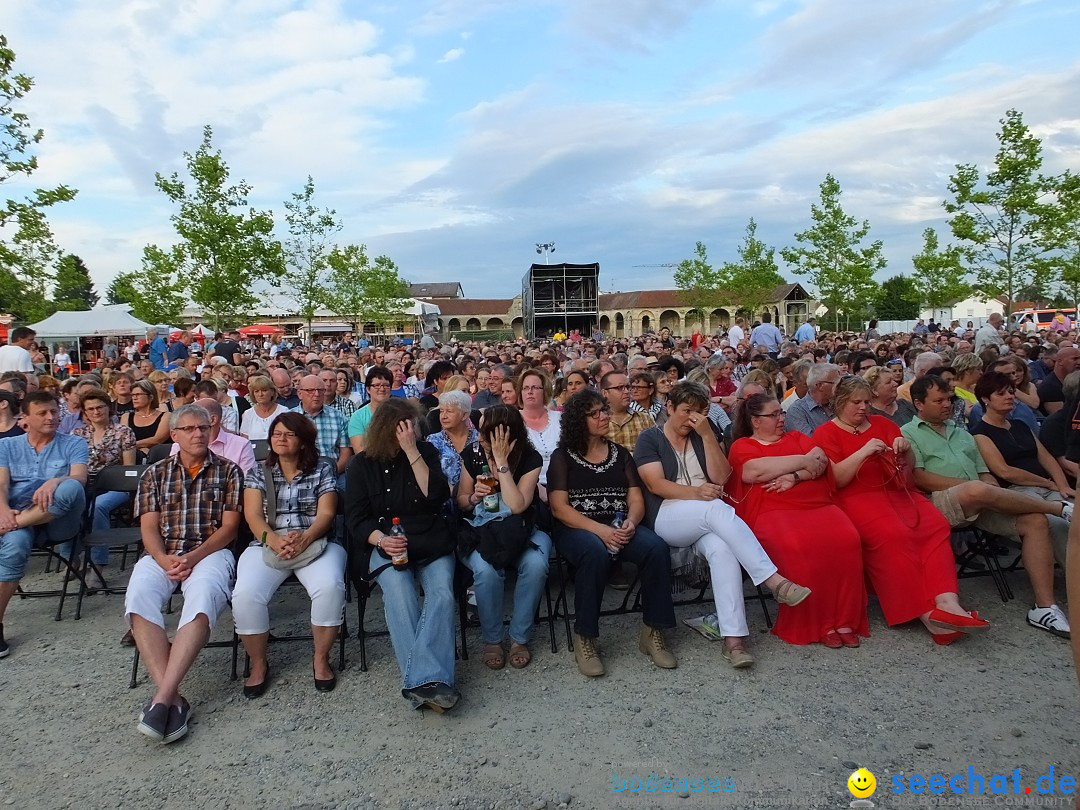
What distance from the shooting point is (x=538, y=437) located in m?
5.19

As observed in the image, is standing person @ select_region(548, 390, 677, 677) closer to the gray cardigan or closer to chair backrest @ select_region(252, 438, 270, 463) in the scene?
the gray cardigan

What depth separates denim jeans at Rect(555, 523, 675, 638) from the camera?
12.3 ft

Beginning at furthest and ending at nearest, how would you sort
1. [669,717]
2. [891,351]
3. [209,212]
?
[209,212], [891,351], [669,717]

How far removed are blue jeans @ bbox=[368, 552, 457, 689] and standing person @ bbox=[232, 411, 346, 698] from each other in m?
0.30

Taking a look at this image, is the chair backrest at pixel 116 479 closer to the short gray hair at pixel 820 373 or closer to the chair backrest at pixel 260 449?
the chair backrest at pixel 260 449

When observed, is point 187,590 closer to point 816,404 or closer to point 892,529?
point 892,529

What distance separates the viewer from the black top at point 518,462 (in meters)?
4.05

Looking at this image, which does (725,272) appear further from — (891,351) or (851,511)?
(851,511)

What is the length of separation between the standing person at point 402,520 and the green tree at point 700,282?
44633 mm

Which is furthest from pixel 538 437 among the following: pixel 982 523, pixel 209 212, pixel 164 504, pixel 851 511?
pixel 209 212

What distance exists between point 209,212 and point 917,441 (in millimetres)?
17705

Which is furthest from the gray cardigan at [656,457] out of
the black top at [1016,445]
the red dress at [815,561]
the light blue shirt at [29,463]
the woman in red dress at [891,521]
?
the light blue shirt at [29,463]

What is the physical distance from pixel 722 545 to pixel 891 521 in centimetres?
105

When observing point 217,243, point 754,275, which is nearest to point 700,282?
point 754,275
